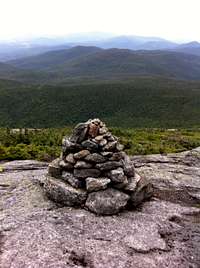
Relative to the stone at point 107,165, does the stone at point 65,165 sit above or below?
below

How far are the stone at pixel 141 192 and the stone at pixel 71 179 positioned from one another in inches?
122

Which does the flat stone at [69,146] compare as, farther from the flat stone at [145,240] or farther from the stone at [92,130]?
the flat stone at [145,240]

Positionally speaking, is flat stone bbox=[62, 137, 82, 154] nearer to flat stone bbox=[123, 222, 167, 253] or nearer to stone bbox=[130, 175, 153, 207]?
stone bbox=[130, 175, 153, 207]

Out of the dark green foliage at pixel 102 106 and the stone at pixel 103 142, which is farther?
the dark green foliage at pixel 102 106

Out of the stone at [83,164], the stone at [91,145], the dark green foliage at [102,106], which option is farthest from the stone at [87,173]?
the dark green foliage at [102,106]

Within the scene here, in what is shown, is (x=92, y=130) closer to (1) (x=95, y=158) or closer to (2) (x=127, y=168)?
(1) (x=95, y=158)

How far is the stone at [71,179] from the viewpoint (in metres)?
22.8

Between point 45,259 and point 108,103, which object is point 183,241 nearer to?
point 45,259

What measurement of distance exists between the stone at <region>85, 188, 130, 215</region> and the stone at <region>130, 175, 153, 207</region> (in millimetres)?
611

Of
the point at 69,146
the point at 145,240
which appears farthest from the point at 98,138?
the point at 145,240

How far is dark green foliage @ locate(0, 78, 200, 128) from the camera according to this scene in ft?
420

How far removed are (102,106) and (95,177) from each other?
12875cm

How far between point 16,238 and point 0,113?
4924 inches

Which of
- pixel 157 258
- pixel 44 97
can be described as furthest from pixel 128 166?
pixel 44 97
